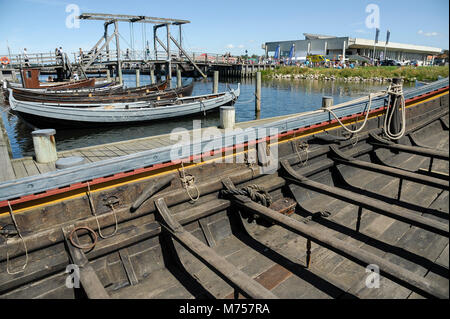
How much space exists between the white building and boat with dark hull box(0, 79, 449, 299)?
6693cm

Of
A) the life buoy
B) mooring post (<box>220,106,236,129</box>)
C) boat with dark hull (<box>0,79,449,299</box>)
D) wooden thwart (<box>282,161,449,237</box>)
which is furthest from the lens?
the life buoy

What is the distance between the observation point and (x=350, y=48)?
229ft

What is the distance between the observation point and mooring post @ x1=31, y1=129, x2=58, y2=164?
620 centimetres

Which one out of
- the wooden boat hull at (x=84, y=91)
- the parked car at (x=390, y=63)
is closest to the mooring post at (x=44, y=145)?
the wooden boat hull at (x=84, y=91)

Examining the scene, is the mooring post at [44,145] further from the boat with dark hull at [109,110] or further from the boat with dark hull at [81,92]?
the boat with dark hull at [81,92]

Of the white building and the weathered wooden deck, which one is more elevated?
the white building

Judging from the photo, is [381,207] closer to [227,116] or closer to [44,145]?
[227,116]

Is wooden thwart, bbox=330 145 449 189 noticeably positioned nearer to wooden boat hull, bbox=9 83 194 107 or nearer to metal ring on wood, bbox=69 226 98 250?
metal ring on wood, bbox=69 226 98 250

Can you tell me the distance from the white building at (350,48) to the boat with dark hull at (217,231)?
66.9 meters

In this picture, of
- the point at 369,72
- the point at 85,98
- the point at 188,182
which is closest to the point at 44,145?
the point at 188,182

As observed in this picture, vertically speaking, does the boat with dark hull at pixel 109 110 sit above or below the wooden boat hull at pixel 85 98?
below

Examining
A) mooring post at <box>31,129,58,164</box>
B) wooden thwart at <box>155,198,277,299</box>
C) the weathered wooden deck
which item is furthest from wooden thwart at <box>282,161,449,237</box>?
mooring post at <box>31,129,58,164</box>

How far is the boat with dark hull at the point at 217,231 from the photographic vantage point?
3.29 metres
